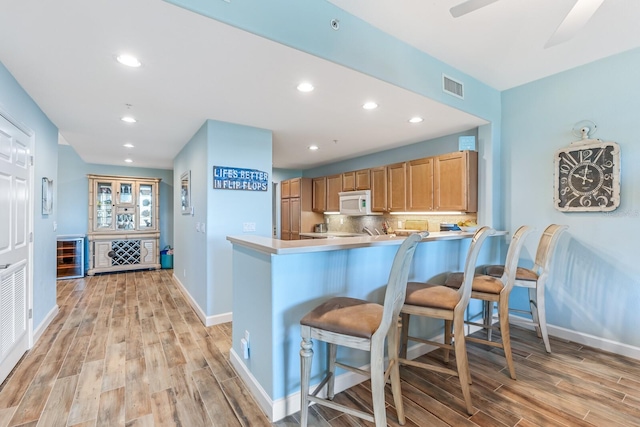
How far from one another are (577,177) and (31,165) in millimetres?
5407

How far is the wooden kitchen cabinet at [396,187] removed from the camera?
441cm

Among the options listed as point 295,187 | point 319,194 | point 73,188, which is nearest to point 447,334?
point 319,194

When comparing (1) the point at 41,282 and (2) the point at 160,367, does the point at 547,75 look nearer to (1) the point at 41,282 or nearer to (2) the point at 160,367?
(2) the point at 160,367

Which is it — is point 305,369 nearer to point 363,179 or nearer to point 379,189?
point 379,189

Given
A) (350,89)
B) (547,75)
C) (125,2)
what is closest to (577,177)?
(547,75)

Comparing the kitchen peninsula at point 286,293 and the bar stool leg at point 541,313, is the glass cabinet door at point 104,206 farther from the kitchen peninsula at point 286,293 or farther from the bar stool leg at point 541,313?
the bar stool leg at point 541,313

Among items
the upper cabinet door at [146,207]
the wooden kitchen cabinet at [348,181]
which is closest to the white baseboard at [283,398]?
the wooden kitchen cabinet at [348,181]

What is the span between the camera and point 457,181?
3658 millimetres

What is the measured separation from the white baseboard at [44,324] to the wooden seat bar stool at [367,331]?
300 cm

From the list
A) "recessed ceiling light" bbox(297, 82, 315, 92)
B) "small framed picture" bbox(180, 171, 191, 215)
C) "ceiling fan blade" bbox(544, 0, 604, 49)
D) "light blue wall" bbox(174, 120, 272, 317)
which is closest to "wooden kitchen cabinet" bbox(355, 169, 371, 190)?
"light blue wall" bbox(174, 120, 272, 317)

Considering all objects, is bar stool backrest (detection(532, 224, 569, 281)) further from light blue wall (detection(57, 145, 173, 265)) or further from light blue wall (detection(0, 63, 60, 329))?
light blue wall (detection(57, 145, 173, 265))

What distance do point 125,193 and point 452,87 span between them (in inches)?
266

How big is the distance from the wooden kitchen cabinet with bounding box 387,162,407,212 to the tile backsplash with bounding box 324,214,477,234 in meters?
0.43

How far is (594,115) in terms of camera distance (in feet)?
9.41
